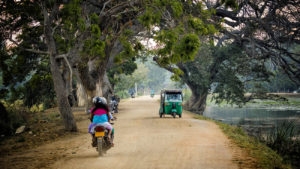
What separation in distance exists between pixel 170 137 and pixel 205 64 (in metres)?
29.1

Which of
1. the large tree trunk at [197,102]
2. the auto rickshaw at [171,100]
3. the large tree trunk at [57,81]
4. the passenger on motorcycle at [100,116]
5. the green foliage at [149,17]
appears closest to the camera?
the passenger on motorcycle at [100,116]

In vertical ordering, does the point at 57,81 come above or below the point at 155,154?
above

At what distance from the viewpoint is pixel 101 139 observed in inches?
409

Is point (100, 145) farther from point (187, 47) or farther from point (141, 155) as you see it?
point (187, 47)

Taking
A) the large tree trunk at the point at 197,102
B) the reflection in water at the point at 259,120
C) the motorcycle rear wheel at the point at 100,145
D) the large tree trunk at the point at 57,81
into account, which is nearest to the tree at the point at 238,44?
the large tree trunk at the point at 197,102

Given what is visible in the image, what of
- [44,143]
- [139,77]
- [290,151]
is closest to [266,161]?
[290,151]

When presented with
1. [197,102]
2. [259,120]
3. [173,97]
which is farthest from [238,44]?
[173,97]

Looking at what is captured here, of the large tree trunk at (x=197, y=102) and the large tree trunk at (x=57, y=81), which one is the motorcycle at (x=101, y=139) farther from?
the large tree trunk at (x=197, y=102)

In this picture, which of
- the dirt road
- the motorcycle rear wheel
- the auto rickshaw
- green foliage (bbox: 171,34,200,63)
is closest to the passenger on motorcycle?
the motorcycle rear wheel

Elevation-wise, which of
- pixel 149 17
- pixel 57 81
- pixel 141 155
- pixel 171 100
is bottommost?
pixel 141 155

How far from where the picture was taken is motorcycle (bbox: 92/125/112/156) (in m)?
10.4

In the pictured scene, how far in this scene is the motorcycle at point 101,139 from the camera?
34.1 ft

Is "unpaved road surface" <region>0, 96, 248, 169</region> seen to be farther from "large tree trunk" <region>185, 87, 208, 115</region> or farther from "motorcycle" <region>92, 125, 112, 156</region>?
"large tree trunk" <region>185, 87, 208, 115</region>

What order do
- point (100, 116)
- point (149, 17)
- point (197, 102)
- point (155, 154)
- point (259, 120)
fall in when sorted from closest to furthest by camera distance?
point (100, 116), point (155, 154), point (149, 17), point (259, 120), point (197, 102)
